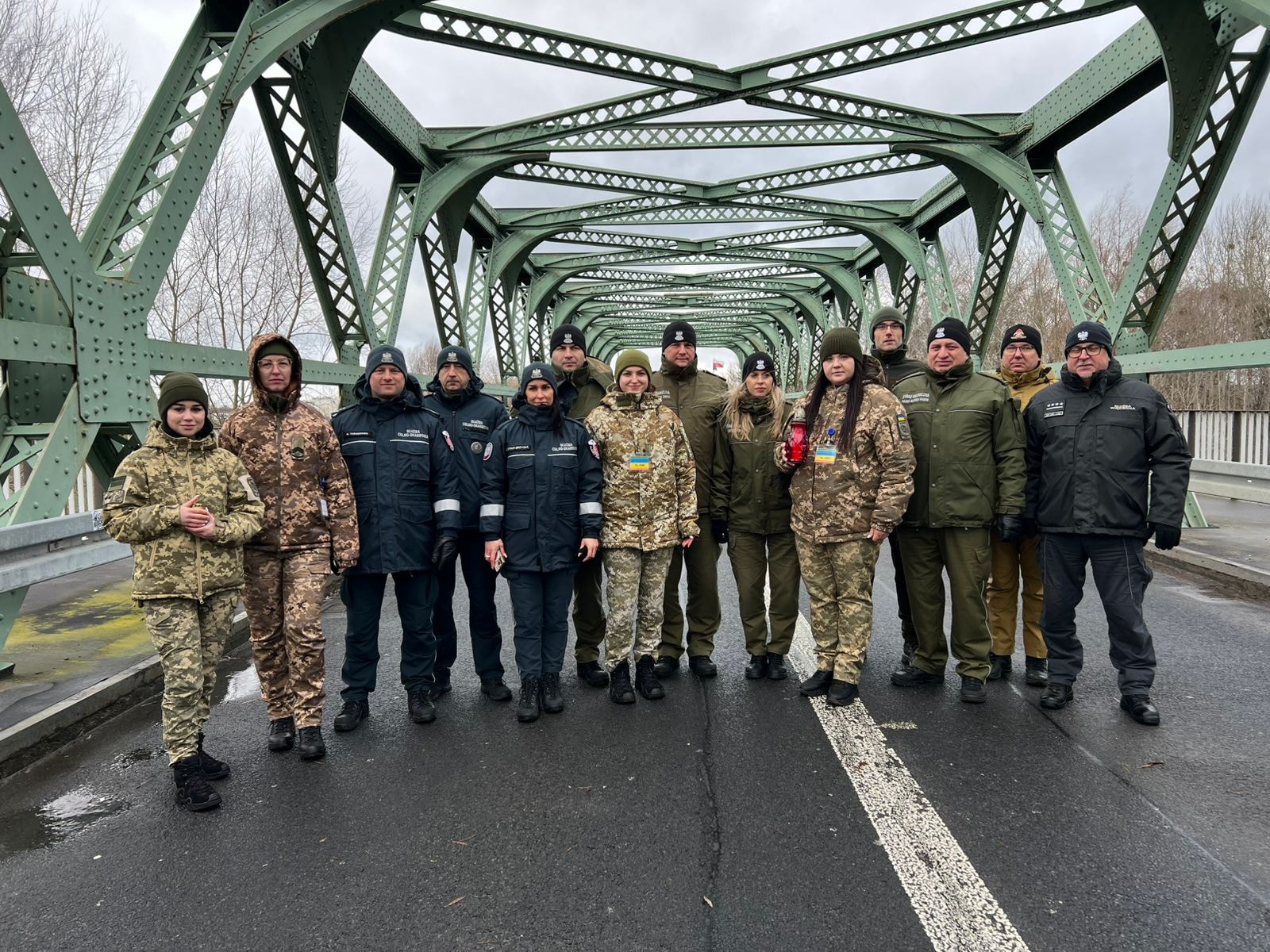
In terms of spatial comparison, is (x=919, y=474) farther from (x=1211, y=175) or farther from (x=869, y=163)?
(x=869, y=163)

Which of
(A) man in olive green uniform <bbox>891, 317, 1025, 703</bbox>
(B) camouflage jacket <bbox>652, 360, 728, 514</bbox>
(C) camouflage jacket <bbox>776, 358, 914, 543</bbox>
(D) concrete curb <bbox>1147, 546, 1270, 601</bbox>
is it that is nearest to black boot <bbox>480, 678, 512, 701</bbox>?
(B) camouflage jacket <bbox>652, 360, 728, 514</bbox>

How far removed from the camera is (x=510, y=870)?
2.62m

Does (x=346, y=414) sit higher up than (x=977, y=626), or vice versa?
(x=346, y=414)

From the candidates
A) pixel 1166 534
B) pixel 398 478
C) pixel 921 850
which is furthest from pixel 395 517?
pixel 1166 534

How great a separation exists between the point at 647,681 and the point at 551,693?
1.90 feet

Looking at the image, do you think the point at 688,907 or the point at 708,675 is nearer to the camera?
the point at 688,907

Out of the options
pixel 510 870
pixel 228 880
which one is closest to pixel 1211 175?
pixel 510 870

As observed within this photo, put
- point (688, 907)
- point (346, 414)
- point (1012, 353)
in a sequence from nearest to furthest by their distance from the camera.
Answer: point (688, 907)
point (346, 414)
point (1012, 353)

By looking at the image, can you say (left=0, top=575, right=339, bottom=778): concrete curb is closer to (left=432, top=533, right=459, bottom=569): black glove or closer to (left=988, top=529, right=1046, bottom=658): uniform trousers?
(left=432, top=533, right=459, bottom=569): black glove

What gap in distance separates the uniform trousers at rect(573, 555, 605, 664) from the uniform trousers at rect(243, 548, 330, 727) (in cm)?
155

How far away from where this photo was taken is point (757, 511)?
4.70 metres

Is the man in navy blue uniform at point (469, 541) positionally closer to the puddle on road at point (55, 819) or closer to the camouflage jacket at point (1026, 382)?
the puddle on road at point (55, 819)

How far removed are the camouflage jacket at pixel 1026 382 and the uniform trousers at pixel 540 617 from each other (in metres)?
3.20

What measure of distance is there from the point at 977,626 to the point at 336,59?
8008 mm
